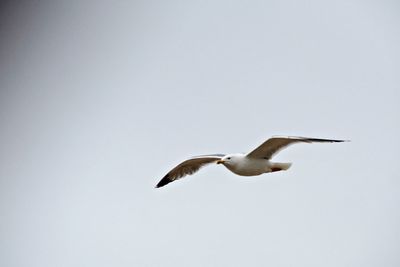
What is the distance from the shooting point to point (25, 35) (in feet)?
79.8

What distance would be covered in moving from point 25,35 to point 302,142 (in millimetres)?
18539

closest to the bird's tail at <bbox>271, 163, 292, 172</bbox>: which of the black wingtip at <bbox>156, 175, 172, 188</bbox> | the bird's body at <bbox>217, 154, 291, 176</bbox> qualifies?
the bird's body at <bbox>217, 154, 291, 176</bbox>

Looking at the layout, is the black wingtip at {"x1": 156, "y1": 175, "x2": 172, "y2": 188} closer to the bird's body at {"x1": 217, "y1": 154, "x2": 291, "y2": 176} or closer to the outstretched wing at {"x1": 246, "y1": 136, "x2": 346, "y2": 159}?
the bird's body at {"x1": 217, "y1": 154, "x2": 291, "y2": 176}

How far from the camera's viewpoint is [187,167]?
310 inches

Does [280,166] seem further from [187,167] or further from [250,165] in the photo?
[187,167]

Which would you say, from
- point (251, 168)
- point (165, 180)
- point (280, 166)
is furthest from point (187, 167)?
point (280, 166)

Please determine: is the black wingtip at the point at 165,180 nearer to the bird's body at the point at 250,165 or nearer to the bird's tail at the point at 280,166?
the bird's body at the point at 250,165

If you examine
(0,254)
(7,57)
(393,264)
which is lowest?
(393,264)

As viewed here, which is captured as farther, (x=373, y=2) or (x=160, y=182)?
(x=373, y=2)

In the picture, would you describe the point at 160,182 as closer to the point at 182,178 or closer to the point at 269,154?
the point at 182,178

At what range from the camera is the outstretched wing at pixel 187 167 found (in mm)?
7656

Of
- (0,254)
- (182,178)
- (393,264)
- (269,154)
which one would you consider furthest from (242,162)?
(393,264)

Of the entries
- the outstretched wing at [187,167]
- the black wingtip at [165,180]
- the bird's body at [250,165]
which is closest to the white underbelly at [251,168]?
the bird's body at [250,165]

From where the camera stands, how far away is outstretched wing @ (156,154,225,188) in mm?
7656
